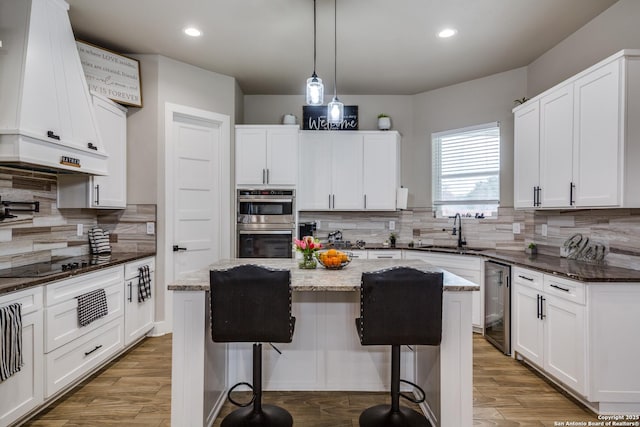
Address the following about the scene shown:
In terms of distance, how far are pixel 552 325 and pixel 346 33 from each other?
3.07 metres

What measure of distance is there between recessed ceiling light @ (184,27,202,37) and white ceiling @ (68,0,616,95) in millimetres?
51

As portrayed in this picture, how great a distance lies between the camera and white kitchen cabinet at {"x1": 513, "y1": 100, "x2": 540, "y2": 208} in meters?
3.28

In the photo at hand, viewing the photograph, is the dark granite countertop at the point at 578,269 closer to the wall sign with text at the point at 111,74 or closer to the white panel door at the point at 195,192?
the white panel door at the point at 195,192

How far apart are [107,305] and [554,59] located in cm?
485

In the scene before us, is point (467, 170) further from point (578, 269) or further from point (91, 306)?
point (91, 306)

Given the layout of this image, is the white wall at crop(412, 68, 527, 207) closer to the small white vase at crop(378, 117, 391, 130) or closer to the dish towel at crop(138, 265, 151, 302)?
the small white vase at crop(378, 117, 391, 130)

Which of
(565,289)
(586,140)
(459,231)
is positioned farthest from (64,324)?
(459,231)

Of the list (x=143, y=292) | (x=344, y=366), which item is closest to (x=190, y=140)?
(x=143, y=292)

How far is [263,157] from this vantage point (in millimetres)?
4418

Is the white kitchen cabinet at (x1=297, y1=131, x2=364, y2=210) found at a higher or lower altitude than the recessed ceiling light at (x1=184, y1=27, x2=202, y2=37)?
lower

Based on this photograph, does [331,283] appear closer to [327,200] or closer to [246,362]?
[246,362]

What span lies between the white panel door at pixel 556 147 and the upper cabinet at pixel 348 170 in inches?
72.6

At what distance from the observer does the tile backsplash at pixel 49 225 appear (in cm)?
269

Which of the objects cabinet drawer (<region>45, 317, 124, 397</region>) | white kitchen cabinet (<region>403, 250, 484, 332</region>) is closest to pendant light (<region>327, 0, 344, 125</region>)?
white kitchen cabinet (<region>403, 250, 484, 332</region>)
